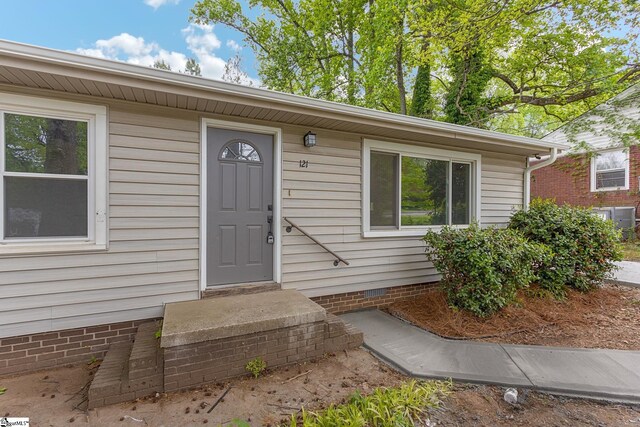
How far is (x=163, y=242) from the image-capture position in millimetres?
3176

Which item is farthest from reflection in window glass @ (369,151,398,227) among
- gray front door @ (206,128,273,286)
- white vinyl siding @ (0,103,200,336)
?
white vinyl siding @ (0,103,200,336)

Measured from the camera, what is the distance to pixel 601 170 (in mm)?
10383

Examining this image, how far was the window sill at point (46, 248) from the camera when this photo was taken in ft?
8.60

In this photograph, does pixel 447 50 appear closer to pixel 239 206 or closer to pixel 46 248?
pixel 239 206

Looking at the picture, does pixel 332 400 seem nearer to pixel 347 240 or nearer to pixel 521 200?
pixel 347 240

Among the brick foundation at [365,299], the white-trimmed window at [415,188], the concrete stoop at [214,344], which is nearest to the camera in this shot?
the concrete stoop at [214,344]

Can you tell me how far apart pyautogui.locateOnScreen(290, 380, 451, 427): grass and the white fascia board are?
2.84 m

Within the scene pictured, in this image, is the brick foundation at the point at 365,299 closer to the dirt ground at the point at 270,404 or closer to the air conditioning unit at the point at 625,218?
the dirt ground at the point at 270,404

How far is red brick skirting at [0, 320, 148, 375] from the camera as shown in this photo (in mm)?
2682

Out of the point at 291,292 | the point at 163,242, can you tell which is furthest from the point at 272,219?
the point at 163,242

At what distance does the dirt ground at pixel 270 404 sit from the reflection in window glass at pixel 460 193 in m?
3.24

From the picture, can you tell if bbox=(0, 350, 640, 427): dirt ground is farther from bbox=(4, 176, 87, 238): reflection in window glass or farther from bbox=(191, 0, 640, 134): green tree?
bbox=(191, 0, 640, 134): green tree

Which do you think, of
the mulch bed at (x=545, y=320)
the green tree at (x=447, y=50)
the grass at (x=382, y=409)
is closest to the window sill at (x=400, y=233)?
the mulch bed at (x=545, y=320)

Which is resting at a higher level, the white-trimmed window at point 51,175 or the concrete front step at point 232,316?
the white-trimmed window at point 51,175
